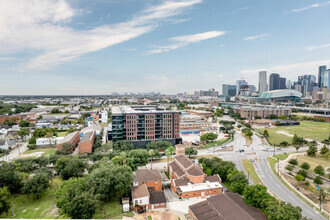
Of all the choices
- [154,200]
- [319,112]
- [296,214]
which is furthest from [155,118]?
[319,112]

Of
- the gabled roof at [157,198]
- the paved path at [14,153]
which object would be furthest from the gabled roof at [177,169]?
the paved path at [14,153]

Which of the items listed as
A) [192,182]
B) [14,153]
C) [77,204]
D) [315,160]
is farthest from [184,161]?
[14,153]

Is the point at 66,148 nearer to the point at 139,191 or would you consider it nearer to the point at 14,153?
the point at 14,153

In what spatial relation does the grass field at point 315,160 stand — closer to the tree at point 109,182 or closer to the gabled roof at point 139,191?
the gabled roof at point 139,191

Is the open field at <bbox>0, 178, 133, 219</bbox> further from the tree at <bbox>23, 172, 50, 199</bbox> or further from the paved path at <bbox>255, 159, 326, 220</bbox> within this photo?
the paved path at <bbox>255, 159, 326, 220</bbox>

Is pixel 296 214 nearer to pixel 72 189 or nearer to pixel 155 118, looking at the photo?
pixel 72 189
